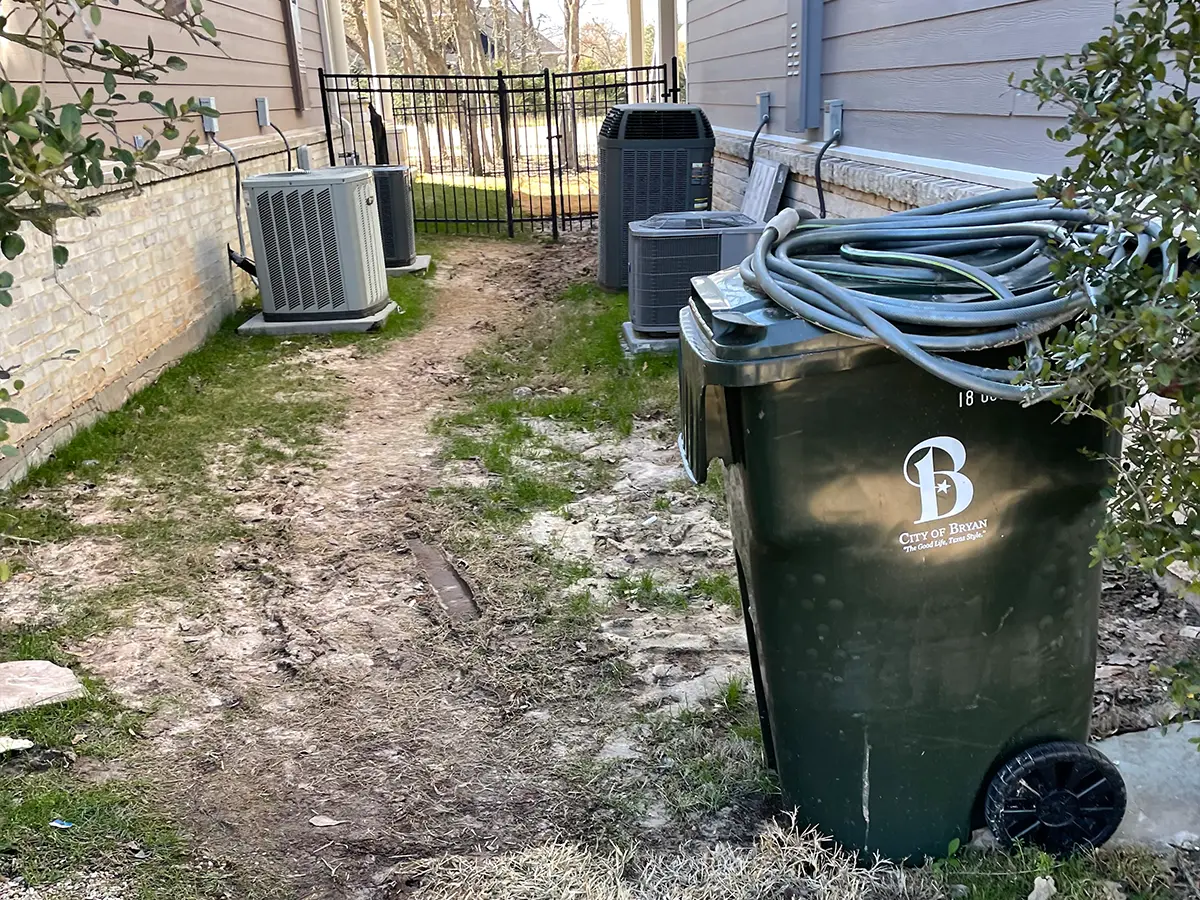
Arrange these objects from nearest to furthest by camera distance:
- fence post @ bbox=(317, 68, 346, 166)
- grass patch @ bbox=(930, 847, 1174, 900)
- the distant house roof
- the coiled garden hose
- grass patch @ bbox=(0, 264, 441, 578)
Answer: the coiled garden hose, grass patch @ bbox=(930, 847, 1174, 900), grass patch @ bbox=(0, 264, 441, 578), fence post @ bbox=(317, 68, 346, 166), the distant house roof

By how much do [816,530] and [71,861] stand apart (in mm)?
1907

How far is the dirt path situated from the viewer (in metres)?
2.33

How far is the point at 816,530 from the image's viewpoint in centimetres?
179

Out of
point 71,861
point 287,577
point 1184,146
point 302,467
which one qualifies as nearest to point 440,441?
point 302,467

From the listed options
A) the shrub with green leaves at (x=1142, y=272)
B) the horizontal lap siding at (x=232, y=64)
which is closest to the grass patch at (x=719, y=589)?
the shrub with green leaves at (x=1142, y=272)

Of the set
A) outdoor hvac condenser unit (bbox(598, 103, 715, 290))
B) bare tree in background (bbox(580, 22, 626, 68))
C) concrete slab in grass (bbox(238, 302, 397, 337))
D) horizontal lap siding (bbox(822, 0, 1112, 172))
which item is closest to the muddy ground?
horizontal lap siding (bbox(822, 0, 1112, 172))

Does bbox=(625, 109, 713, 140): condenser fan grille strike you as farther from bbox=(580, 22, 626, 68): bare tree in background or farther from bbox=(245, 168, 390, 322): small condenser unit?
bbox=(580, 22, 626, 68): bare tree in background

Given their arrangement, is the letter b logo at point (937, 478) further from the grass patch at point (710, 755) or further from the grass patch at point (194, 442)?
the grass patch at point (194, 442)

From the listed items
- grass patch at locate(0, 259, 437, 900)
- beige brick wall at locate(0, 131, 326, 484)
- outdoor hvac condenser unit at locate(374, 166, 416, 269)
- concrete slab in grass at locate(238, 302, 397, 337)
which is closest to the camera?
grass patch at locate(0, 259, 437, 900)

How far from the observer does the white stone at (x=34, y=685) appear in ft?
9.05

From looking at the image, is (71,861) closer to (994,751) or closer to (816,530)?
(816,530)

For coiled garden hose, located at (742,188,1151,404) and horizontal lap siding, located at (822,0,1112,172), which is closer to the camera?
coiled garden hose, located at (742,188,1151,404)

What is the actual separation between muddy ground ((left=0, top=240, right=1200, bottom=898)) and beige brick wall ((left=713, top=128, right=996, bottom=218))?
1.81 m

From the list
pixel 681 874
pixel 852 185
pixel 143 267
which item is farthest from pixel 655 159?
pixel 681 874
